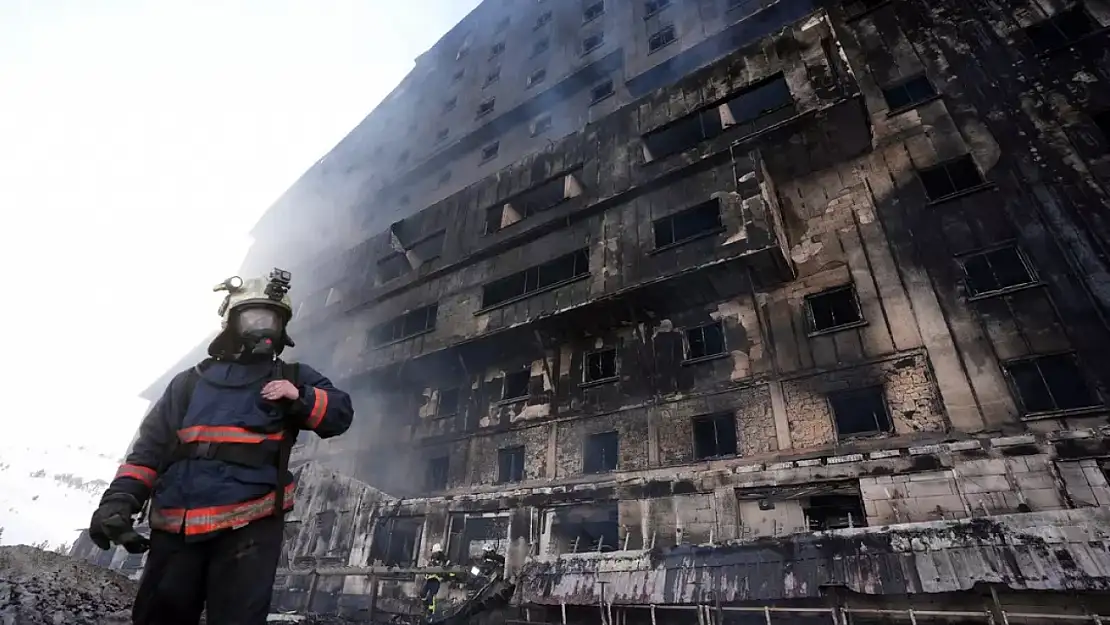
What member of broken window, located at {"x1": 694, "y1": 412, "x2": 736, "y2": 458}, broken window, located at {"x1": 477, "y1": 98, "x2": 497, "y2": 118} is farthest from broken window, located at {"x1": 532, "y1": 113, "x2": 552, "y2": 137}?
broken window, located at {"x1": 694, "y1": 412, "x2": 736, "y2": 458}

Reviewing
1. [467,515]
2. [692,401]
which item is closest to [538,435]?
[467,515]

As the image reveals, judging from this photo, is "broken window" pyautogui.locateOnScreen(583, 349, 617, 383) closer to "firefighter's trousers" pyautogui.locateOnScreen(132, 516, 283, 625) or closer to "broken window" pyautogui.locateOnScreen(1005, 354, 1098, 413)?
"broken window" pyautogui.locateOnScreen(1005, 354, 1098, 413)

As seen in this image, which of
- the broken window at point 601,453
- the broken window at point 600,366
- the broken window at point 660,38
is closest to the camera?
the broken window at point 601,453

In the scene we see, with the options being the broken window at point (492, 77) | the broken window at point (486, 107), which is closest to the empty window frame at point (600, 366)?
the broken window at point (486, 107)

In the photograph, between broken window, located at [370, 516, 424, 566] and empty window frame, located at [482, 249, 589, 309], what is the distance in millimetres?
8212

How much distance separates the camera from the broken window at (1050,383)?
10.3 m

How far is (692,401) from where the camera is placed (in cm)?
1437

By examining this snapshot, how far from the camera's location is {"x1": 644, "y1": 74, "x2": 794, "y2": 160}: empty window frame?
51.4 ft

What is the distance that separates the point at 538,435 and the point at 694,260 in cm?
767

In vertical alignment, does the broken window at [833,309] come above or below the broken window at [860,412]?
above

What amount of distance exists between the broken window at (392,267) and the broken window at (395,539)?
38.4 feet

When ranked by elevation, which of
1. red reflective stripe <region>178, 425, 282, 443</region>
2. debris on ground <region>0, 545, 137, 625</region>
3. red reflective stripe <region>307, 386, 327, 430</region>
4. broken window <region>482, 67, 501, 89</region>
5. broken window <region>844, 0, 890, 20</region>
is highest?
broken window <region>482, 67, 501, 89</region>

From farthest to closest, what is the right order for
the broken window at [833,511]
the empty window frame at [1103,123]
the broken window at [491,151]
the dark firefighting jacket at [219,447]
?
the broken window at [491,151]
the empty window frame at [1103,123]
the broken window at [833,511]
the dark firefighting jacket at [219,447]

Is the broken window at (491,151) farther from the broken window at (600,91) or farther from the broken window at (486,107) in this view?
the broken window at (600,91)
